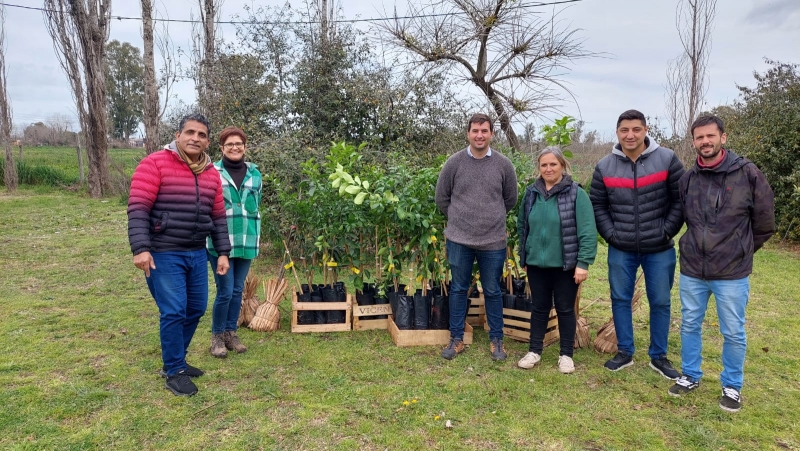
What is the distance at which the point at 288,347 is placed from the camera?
12.8 feet

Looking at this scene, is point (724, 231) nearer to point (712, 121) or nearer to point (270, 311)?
point (712, 121)

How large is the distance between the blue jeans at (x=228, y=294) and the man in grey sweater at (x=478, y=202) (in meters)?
1.57

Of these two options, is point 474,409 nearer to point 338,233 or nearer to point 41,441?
point 338,233

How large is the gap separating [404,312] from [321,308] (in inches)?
29.4

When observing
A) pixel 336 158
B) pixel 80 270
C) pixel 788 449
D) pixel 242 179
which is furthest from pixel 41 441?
pixel 80 270

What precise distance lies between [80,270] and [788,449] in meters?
7.33

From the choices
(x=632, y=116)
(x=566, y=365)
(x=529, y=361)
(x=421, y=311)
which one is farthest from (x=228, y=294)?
(x=632, y=116)

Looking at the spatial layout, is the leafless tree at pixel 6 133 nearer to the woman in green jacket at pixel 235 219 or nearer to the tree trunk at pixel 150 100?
the tree trunk at pixel 150 100

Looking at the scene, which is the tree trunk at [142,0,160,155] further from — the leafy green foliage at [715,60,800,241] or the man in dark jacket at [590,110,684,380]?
the leafy green foliage at [715,60,800,241]

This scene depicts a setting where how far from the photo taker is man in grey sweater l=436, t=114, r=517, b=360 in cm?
345

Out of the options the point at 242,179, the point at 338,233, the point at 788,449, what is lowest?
the point at 788,449

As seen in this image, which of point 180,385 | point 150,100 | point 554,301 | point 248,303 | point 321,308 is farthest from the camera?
point 150,100

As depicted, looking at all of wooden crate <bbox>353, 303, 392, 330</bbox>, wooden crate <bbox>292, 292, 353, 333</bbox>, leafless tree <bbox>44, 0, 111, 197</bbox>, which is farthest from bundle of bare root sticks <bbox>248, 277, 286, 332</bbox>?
leafless tree <bbox>44, 0, 111, 197</bbox>

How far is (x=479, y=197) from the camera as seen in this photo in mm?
3459
